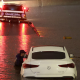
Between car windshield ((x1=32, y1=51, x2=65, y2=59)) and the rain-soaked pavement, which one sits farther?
the rain-soaked pavement

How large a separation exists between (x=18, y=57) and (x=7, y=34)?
375 inches

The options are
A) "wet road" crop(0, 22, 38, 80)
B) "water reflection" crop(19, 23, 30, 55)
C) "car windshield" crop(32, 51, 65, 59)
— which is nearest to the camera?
"car windshield" crop(32, 51, 65, 59)

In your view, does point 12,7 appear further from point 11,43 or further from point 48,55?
point 48,55

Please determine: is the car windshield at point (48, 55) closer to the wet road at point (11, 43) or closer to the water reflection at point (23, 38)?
the wet road at point (11, 43)

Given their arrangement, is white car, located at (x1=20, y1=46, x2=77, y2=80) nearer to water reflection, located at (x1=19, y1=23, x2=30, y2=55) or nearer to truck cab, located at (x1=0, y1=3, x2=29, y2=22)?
water reflection, located at (x1=19, y1=23, x2=30, y2=55)

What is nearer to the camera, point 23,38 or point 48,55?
point 48,55

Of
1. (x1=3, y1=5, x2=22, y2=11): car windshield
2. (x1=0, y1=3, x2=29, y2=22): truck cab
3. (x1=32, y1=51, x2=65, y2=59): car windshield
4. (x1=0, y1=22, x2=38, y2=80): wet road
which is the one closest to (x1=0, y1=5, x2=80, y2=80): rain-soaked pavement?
(x1=0, y1=22, x2=38, y2=80): wet road

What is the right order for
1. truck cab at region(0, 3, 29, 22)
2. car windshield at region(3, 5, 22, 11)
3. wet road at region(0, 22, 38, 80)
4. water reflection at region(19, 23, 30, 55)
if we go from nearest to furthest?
wet road at region(0, 22, 38, 80), water reflection at region(19, 23, 30, 55), truck cab at region(0, 3, 29, 22), car windshield at region(3, 5, 22, 11)

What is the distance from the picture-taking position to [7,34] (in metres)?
18.9

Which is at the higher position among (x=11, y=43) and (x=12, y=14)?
(x=12, y=14)

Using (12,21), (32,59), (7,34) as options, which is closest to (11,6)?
(12,21)

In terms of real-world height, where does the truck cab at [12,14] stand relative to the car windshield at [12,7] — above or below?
below

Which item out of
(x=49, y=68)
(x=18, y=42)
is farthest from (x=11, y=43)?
(x=49, y=68)

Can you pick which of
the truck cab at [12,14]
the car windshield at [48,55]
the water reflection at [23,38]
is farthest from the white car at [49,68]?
the truck cab at [12,14]
